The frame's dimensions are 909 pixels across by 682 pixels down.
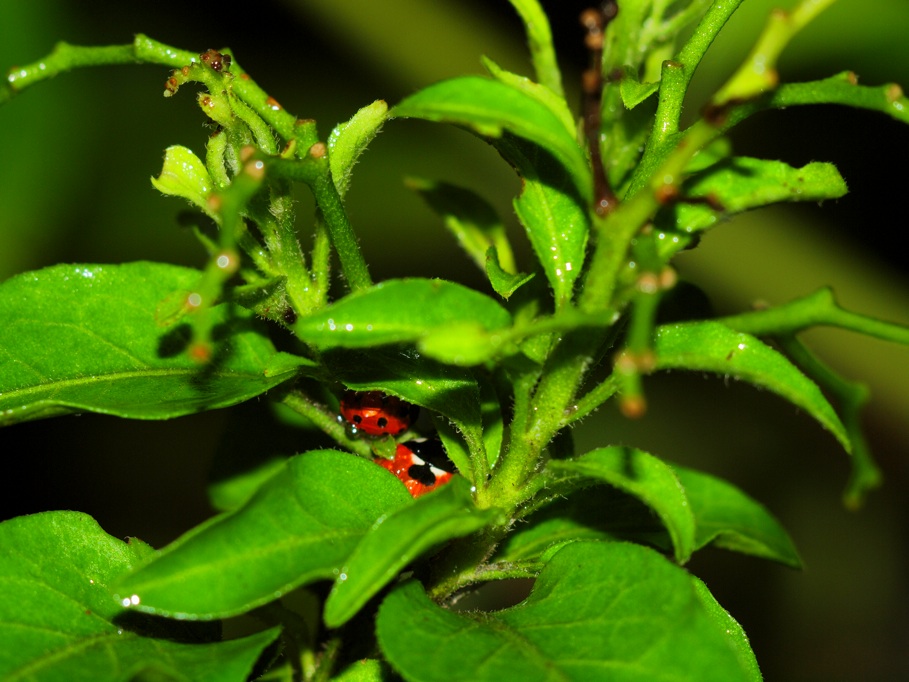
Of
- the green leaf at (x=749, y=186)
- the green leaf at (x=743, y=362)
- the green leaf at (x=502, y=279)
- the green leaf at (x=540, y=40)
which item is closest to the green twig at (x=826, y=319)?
the green leaf at (x=743, y=362)

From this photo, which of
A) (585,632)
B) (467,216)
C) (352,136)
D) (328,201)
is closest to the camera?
(585,632)

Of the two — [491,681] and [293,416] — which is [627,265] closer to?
[491,681]

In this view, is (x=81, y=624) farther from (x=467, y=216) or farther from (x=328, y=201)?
(x=467, y=216)

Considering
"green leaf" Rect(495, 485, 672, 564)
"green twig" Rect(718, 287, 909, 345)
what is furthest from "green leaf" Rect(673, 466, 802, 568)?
"green twig" Rect(718, 287, 909, 345)

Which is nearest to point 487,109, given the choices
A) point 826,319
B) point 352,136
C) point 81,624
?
point 352,136

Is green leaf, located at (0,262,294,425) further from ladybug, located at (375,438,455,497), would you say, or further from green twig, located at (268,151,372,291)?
ladybug, located at (375,438,455,497)

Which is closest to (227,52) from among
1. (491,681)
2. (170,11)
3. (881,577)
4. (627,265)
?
(627,265)

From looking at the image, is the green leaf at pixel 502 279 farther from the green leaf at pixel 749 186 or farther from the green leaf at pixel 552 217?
the green leaf at pixel 749 186
